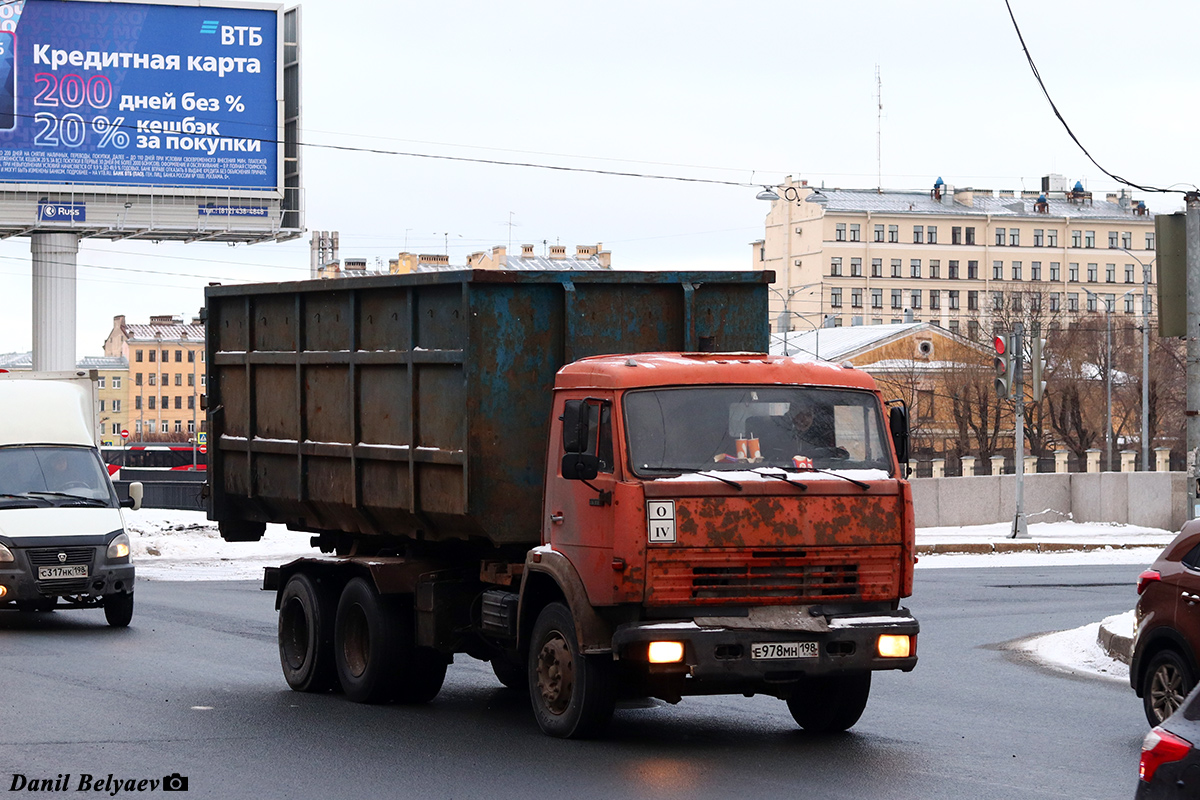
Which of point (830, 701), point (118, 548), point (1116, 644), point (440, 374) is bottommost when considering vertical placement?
point (1116, 644)

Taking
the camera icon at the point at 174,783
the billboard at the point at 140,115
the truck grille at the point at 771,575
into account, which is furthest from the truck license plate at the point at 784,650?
the billboard at the point at 140,115

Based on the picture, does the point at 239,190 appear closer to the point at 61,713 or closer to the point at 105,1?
the point at 105,1

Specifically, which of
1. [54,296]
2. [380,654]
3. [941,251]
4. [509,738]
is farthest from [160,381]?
[509,738]

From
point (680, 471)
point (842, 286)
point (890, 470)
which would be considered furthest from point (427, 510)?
point (842, 286)

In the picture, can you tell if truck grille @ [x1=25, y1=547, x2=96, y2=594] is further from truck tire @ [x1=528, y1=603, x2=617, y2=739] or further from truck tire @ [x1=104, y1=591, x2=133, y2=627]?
truck tire @ [x1=528, y1=603, x2=617, y2=739]

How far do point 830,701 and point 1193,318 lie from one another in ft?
21.0

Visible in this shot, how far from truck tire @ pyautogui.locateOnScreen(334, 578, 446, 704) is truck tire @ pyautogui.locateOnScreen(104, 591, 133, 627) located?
20.0 ft

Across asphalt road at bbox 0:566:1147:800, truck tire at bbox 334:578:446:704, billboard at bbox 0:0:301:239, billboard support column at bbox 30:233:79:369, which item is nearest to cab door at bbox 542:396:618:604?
asphalt road at bbox 0:566:1147:800

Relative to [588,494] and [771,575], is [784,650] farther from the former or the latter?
[588,494]

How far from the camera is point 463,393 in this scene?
10750 mm

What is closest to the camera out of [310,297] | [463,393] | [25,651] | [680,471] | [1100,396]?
[680,471]

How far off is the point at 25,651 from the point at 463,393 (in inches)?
259

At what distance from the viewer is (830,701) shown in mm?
10641

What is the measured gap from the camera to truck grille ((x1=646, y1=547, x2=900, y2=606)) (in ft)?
31.4
